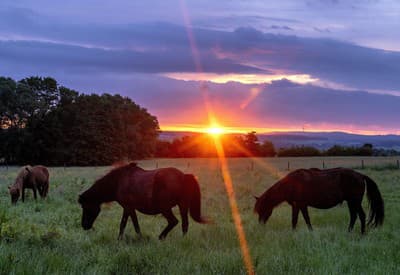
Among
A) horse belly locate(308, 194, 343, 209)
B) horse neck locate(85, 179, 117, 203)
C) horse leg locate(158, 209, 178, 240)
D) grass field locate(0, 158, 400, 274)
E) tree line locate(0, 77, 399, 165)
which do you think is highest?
tree line locate(0, 77, 399, 165)

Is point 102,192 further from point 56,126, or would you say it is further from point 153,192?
point 56,126

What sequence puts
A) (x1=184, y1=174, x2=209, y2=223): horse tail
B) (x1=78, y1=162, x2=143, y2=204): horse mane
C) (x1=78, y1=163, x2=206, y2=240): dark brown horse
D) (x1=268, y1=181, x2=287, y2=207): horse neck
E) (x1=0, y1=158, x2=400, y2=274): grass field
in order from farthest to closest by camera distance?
(x1=268, y1=181, x2=287, y2=207): horse neck < (x1=78, y1=162, x2=143, y2=204): horse mane < (x1=184, y1=174, x2=209, y2=223): horse tail < (x1=78, y1=163, x2=206, y2=240): dark brown horse < (x1=0, y1=158, x2=400, y2=274): grass field

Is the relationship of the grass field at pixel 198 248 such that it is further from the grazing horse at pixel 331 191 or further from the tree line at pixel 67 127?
the tree line at pixel 67 127

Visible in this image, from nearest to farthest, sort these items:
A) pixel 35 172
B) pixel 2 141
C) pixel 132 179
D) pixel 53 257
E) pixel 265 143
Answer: pixel 53 257 → pixel 132 179 → pixel 35 172 → pixel 2 141 → pixel 265 143

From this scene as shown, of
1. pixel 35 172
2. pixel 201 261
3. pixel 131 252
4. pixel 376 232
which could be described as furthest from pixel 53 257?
pixel 35 172

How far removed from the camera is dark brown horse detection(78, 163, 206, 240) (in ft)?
33.0

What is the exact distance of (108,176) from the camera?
10.8 metres

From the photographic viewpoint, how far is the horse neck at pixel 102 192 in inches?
423

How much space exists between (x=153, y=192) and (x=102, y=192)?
1.51 meters

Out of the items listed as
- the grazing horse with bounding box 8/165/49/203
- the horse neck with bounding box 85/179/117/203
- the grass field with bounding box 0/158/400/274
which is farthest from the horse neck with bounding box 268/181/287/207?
the grazing horse with bounding box 8/165/49/203

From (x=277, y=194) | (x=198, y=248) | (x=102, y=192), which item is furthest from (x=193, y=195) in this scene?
(x=277, y=194)

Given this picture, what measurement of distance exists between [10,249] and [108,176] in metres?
3.52

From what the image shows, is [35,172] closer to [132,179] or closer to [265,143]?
[132,179]

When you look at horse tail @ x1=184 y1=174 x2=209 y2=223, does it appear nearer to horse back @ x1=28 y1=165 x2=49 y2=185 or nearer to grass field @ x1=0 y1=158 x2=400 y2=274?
grass field @ x1=0 y1=158 x2=400 y2=274
